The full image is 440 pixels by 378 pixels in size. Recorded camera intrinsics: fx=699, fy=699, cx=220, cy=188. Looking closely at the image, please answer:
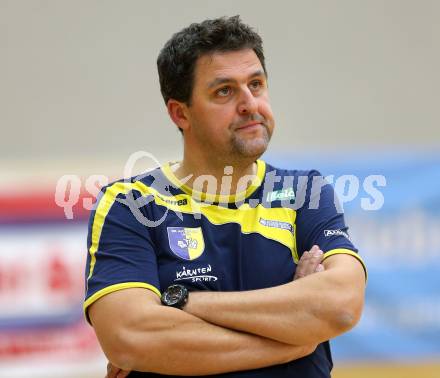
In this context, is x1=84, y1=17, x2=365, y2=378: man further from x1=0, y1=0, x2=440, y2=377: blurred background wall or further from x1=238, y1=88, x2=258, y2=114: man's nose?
x1=0, y1=0, x2=440, y2=377: blurred background wall

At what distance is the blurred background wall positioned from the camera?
14.1 ft

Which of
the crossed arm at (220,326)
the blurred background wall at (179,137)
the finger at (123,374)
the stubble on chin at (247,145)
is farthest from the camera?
the blurred background wall at (179,137)

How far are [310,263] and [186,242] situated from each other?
0.43 m

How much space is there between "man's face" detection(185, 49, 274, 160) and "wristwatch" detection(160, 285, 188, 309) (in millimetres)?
569

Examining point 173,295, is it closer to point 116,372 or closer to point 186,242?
point 186,242

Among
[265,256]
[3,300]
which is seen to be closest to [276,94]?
[3,300]

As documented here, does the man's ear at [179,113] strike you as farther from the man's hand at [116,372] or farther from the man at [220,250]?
the man's hand at [116,372]

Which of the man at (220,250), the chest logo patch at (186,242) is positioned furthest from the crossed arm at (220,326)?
the chest logo patch at (186,242)

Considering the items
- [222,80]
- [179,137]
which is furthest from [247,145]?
[179,137]

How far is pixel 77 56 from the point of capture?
16.6 ft

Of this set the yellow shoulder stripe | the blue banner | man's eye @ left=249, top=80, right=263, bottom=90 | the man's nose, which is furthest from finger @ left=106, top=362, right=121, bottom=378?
the blue banner

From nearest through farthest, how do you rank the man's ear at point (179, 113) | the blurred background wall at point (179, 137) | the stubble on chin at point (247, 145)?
the stubble on chin at point (247, 145) < the man's ear at point (179, 113) < the blurred background wall at point (179, 137)

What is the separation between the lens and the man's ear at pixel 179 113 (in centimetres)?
276

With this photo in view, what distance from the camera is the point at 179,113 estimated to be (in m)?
2.79
